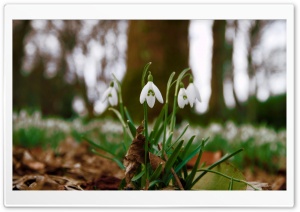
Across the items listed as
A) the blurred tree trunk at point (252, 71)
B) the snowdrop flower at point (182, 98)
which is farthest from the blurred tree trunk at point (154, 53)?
the snowdrop flower at point (182, 98)

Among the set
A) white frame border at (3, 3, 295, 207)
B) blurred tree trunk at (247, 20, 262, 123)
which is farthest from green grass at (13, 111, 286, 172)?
blurred tree trunk at (247, 20, 262, 123)

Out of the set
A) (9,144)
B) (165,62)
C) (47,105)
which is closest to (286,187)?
(9,144)

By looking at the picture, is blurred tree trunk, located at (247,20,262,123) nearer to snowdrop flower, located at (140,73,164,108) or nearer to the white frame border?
the white frame border

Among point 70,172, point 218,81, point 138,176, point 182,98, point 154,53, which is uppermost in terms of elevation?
point 154,53

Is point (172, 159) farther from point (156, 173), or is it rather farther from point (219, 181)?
point (219, 181)

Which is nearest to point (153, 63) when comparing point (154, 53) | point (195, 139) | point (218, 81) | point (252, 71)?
point (154, 53)
